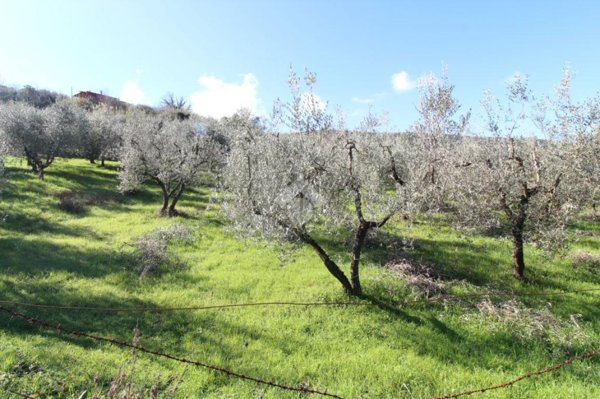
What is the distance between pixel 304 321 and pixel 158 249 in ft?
34.3

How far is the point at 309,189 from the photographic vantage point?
12.8 meters

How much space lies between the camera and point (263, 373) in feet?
29.6

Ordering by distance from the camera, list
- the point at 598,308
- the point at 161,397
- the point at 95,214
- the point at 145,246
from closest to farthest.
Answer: the point at 161,397
the point at 598,308
the point at 145,246
the point at 95,214

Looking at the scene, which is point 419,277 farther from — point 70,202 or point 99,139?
point 99,139

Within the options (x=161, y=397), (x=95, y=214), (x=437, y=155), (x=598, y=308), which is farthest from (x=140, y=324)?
(x=95, y=214)

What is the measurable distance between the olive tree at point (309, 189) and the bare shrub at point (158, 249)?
5.18m

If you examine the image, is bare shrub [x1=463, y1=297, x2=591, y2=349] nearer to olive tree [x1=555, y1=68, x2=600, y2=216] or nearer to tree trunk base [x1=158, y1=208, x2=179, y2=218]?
olive tree [x1=555, y1=68, x2=600, y2=216]

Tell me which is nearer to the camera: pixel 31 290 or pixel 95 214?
pixel 31 290

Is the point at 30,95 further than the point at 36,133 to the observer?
Yes

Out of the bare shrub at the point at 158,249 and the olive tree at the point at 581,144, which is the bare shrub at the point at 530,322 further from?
the bare shrub at the point at 158,249

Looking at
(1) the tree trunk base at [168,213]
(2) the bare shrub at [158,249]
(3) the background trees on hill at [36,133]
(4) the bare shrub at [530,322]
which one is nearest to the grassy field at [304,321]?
(4) the bare shrub at [530,322]

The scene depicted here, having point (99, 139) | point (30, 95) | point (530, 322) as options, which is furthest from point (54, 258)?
point (30, 95)

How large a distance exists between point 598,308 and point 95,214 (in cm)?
2942

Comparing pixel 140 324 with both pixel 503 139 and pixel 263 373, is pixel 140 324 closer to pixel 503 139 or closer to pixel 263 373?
pixel 263 373
